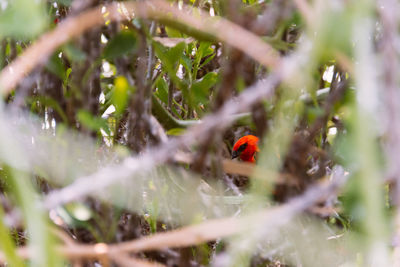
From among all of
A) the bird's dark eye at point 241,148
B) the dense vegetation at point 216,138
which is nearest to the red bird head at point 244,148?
the bird's dark eye at point 241,148

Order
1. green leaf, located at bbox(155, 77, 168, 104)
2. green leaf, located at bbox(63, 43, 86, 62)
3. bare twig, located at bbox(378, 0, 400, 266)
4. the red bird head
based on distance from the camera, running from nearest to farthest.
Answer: bare twig, located at bbox(378, 0, 400, 266) < green leaf, located at bbox(63, 43, 86, 62) < green leaf, located at bbox(155, 77, 168, 104) < the red bird head

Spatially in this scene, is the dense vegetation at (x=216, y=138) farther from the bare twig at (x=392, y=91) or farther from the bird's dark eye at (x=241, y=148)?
the bird's dark eye at (x=241, y=148)

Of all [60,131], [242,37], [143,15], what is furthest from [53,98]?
[242,37]

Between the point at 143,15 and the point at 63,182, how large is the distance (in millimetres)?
229

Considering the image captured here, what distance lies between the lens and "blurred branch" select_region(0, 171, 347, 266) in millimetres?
363

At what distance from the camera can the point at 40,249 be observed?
1.09 feet

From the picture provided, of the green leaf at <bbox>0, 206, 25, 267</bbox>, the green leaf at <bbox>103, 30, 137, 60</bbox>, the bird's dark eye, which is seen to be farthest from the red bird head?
the green leaf at <bbox>0, 206, 25, 267</bbox>

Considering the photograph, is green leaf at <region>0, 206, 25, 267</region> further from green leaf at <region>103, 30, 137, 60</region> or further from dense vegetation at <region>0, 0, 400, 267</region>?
green leaf at <region>103, 30, 137, 60</region>

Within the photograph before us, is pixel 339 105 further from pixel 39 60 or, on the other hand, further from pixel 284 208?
pixel 39 60

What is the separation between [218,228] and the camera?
1.37 feet

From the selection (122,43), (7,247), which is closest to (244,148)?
(122,43)

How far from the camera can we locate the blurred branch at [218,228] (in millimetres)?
363

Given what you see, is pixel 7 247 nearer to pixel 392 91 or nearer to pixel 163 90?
pixel 392 91

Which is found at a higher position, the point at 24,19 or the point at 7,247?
the point at 24,19
